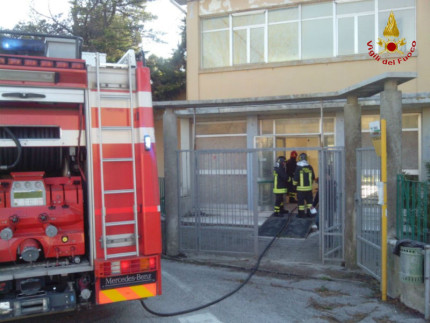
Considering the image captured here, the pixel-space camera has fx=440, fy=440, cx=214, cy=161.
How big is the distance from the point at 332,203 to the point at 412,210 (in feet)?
7.27

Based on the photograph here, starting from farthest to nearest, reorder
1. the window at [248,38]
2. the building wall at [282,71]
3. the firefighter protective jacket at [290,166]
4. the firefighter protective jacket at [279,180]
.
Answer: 1. the firefighter protective jacket at [290,166]
2. the window at [248,38]
3. the firefighter protective jacket at [279,180]
4. the building wall at [282,71]

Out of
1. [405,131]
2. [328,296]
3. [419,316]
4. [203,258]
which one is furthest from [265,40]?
[419,316]

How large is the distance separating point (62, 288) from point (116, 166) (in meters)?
1.42

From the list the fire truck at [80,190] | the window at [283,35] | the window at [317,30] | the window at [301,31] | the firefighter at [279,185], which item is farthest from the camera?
the window at [283,35]

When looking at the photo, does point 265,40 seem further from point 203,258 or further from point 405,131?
point 203,258

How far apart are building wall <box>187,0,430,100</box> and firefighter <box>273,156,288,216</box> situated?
7.18ft

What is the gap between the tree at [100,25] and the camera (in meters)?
16.5

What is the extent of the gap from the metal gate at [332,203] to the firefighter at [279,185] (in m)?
2.91

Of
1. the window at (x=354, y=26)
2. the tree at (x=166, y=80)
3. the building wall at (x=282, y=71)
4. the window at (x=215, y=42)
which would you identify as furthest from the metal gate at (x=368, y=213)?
the tree at (x=166, y=80)

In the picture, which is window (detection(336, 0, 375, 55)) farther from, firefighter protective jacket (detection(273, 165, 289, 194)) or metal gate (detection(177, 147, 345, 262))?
metal gate (detection(177, 147, 345, 262))

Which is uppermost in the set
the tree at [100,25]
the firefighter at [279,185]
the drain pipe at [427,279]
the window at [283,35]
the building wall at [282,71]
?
the tree at [100,25]

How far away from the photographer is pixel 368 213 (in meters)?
6.70

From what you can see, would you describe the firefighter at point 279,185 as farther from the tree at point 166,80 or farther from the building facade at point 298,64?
the tree at point 166,80

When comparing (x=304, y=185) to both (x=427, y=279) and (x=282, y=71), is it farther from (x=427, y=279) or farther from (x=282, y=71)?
(x=427, y=279)
